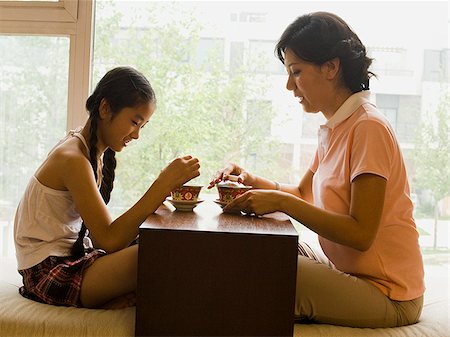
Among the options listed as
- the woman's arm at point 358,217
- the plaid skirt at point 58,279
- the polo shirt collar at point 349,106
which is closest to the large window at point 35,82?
the plaid skirt at point 58,279

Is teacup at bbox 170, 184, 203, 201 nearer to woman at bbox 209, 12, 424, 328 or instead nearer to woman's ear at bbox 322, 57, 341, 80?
woman at bbox 209, 12, 424, 328

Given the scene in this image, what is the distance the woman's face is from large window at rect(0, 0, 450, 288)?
66 cm

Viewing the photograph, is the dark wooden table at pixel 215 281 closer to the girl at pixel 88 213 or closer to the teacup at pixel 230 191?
the girl at pixel 88 213

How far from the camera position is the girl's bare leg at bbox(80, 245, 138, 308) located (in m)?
1.50

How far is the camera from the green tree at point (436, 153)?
2326mm

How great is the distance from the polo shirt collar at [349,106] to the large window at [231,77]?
27.8 inches

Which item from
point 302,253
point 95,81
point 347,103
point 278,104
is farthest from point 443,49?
point 95,81

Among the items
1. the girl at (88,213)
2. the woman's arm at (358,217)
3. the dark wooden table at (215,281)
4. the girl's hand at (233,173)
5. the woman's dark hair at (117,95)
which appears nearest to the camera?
the dark wooden table at (215,281)

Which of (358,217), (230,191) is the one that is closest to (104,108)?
(230,191)

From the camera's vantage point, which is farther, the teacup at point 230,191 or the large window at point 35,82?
the large window at point 35,82

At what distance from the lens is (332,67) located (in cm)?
162

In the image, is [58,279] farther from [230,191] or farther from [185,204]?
[230,191]

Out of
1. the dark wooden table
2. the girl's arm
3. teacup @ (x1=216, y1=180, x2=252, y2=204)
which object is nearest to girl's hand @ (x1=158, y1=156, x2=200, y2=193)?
the girl's arm

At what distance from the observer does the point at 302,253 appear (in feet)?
5.75
